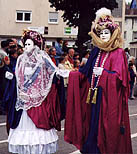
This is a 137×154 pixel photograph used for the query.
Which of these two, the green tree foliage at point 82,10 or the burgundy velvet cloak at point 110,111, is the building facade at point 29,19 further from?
the burgundy velvet cloak at point 110,111

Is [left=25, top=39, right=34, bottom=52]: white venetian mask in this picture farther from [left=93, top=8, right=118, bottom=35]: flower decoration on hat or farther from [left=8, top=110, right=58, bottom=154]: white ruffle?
[left=93, top=8, right=118, bottom=35]: flower decoration on hat

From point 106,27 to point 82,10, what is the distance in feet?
37.7

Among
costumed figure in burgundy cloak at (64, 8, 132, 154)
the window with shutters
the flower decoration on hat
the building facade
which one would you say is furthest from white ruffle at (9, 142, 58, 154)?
the window with shutters

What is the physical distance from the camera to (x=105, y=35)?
5.26 metres

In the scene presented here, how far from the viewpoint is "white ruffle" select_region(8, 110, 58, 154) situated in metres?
5.64

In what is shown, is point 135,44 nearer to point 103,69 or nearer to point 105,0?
point 105,0

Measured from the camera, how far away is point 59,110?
590cm

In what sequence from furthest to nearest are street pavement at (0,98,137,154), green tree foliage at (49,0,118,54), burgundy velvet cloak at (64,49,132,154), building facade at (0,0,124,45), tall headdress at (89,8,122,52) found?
building facade at (0,0,124,45), green tree foliage at (49,0,118,54), street pavement at (0,98,137,154), tall headdress at (89,8,122,52), burgundy velvet cloak at (64,49,132,154)

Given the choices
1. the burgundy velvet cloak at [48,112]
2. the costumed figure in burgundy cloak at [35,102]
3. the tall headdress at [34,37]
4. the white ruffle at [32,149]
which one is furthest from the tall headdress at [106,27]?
the white ruffle at [32,149]

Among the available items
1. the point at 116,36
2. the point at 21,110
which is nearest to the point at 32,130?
the point at 21,110

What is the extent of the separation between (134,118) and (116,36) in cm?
482

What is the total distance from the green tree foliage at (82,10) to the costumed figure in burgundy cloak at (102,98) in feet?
35.5

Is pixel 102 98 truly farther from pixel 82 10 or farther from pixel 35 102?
pixel 82 10

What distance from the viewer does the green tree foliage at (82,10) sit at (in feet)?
53.4
